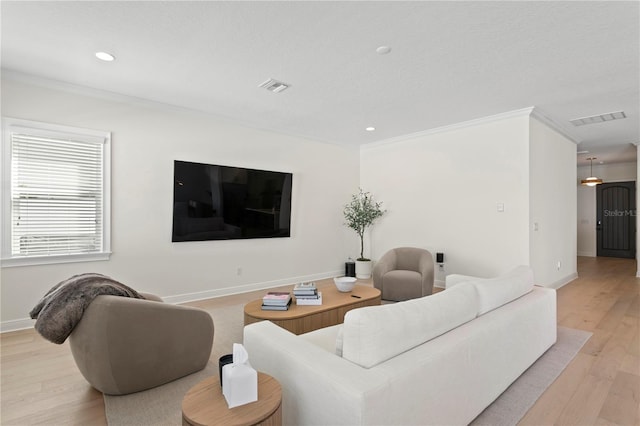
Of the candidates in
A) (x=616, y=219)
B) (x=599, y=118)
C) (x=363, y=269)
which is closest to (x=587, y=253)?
(x=616, y=219)

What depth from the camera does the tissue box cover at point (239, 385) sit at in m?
1.31

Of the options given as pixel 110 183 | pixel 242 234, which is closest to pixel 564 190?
pixel 242 234

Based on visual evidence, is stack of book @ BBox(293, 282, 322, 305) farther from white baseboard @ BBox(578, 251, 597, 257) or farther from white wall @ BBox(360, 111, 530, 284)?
white baseboard @ BBox(578, 251, 597, 257)

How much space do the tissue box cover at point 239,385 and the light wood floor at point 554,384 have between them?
1.31 metres

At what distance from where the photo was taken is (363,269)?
6.36 metres

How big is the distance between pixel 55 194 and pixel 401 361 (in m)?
4.07

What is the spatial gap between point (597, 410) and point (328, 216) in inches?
187

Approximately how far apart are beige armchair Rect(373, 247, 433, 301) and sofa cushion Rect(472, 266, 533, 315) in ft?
5.48

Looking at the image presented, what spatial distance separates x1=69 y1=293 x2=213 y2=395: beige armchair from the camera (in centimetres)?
214

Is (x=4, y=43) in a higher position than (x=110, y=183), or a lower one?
higher

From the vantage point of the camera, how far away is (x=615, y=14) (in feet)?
7.91

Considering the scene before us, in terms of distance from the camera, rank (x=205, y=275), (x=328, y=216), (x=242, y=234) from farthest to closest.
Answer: (x=328, y=216)
(x=242, y=234)
(x=205, y=275)

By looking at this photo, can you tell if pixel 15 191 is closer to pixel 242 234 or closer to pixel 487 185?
pixel 242 234

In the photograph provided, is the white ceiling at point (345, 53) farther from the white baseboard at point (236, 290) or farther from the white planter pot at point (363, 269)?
the white planter pot at point (363, 269)
